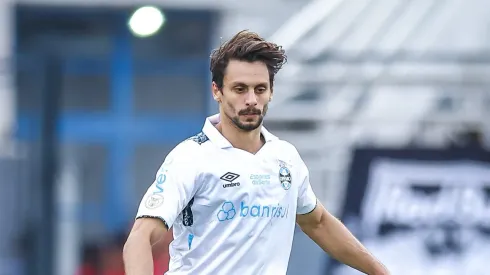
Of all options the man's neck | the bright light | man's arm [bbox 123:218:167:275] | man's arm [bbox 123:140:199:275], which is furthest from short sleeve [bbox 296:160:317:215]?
the bright light

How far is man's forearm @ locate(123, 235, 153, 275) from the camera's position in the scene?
4.05 meters

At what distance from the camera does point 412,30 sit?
1066 centimetres

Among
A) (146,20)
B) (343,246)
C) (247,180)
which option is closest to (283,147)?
(247,180)

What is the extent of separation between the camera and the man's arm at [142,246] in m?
4.06

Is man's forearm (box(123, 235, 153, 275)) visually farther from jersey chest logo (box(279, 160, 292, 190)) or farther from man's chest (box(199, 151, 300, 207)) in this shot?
jersey chest logo (box(279, 160, 292, 190))

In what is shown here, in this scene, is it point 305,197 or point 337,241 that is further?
point 337,241

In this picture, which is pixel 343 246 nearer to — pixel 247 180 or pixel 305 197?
pixel 305 197

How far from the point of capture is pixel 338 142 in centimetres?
946

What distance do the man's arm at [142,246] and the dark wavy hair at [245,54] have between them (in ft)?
1.87

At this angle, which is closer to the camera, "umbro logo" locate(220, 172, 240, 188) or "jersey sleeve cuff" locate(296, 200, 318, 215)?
"umbro logo" locate(220, 172, 240, 188)

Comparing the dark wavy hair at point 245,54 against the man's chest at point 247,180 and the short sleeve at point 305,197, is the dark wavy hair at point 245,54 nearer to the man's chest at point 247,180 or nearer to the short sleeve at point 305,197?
the man's chest at point 247,180

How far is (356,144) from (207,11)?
533 cm

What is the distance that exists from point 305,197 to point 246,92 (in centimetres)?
59

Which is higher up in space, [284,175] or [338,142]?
[338,142]
